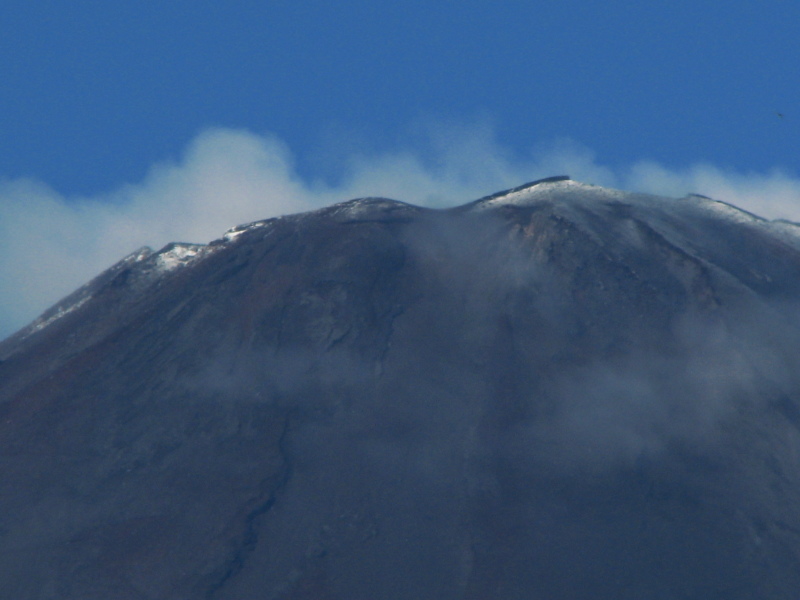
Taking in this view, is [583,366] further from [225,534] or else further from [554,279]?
[225,534]

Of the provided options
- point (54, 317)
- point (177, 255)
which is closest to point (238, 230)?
point (177, 255)

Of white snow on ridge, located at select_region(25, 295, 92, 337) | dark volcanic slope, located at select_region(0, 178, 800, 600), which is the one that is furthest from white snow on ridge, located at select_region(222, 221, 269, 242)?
white snow on ridge, located at select_region(25, 295, 92, 337)

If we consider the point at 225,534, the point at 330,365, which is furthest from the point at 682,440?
the point at 225,534

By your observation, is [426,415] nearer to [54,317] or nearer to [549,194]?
[549,194]

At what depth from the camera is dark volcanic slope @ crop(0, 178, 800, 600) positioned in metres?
42.3

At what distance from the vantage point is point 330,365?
51406 millimetres

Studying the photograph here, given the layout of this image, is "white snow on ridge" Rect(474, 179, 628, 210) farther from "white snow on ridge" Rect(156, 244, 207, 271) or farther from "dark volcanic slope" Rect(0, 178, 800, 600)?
"white snow on ridge" Rect(156, 244, 207, 271)

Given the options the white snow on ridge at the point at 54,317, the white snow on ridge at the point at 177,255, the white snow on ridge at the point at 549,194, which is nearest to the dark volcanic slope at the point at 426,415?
the white snow on ridge at the point at 549,194

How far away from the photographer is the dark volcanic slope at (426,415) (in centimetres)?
4234

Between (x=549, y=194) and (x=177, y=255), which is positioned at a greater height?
(x=549, y=194)

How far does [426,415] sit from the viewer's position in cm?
4897

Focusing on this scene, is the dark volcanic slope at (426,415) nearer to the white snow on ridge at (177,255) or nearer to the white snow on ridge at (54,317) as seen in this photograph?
the white snow on ridge at (177,255)

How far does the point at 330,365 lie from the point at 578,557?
49.7ft

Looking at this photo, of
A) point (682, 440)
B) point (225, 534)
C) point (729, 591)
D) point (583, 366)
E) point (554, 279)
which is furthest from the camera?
point (554, 279)
